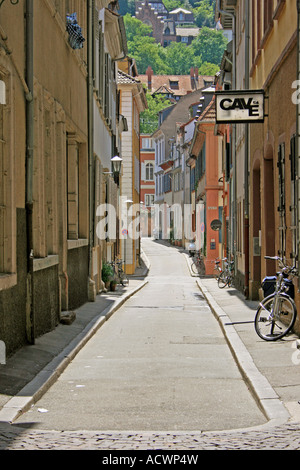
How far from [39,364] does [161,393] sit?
202 centimetres

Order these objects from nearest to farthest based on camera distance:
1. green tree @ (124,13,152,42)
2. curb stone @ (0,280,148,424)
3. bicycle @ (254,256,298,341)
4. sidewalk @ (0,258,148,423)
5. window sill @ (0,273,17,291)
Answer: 1. curb stone @ (0,280,148,424)
2. sidewalk @ (0,258,148,423)
3. window sill @ (0,273,17,291)
4. bicycle @ (254,256,298,341)
5. green tree @ (124,13,152,42)

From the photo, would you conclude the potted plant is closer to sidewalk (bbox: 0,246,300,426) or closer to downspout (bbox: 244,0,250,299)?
downspout (bbox: 244,0,250,299)

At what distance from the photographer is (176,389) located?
8992mm

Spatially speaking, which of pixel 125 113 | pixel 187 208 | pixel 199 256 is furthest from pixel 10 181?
pixel 187 208

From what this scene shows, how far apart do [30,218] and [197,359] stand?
2697 mm

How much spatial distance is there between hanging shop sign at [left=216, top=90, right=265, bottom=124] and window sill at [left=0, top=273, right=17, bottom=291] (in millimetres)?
6693

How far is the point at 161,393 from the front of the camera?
876 centimetres

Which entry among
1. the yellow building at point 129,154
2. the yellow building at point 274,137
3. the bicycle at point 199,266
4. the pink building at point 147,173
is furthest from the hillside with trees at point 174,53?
the yellow building at point 274,137

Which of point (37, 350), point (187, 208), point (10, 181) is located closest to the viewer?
point (10, 181)

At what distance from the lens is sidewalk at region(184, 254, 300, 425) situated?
25.7 feet

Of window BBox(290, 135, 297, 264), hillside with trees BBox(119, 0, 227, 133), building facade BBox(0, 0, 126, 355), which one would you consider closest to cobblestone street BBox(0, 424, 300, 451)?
building facade BBox(0, 0, 126, 355)

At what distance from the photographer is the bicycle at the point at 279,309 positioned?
40.4 ft

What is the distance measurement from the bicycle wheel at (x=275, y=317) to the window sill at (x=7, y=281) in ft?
12.4
